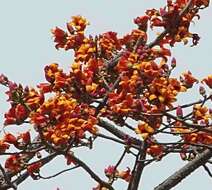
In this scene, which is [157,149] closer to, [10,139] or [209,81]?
[209,81]

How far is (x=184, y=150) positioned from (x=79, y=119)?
0.92m

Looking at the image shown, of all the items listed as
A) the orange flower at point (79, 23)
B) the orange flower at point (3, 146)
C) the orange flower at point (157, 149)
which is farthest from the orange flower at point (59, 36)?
the orange flower at point (157, 149)

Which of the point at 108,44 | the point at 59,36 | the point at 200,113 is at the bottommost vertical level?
the point at 200,113

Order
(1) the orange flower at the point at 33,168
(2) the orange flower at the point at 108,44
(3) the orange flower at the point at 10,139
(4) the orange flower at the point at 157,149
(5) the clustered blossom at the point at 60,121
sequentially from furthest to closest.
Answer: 1. (2) the orange flower at the point at 108,44
2. (1) the orange flower at the point at 33,168
3. (4) the orange flower at the point at 157,149
4. (3) the orange flower at the point at 10,139
5. (5) the clustered blossom at the point at 60,121

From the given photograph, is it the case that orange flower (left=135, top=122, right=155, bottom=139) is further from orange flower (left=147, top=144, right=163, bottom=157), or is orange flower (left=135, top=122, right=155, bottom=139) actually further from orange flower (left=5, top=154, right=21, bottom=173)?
orange flower (left=5, top=154, right=21, bottom=173)

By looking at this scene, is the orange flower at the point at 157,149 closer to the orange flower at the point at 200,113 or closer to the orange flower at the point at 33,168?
the orange flower at the point at 200,113

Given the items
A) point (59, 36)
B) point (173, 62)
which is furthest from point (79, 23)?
point (173, 62)

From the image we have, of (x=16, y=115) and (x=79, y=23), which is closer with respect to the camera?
(x=16, y=115)

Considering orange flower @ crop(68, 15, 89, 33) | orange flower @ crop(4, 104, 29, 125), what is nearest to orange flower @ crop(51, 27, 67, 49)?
orange flower @ crop(68, 15, 89, 33)

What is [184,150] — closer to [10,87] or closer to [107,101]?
[107,101]

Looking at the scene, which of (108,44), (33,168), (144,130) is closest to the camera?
(144,130)

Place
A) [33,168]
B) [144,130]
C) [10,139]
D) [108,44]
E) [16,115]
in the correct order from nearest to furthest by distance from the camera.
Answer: [144,130]
[16,115]
[10,139]
[33,168]
[108,44]

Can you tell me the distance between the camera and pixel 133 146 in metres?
4.84

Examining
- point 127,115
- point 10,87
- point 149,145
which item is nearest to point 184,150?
point 149,145
